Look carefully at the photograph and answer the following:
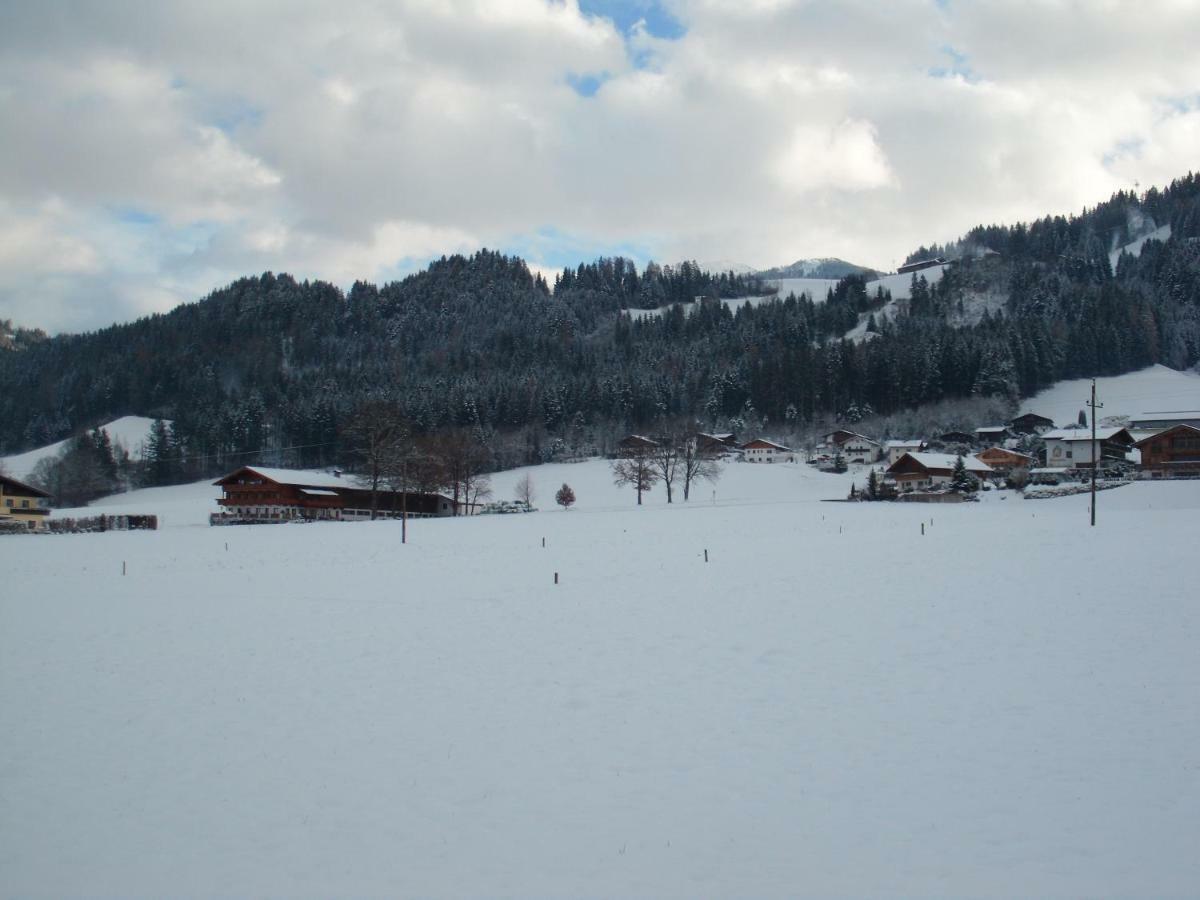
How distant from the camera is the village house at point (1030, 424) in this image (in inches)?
4611

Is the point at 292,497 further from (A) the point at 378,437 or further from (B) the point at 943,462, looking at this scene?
(B) the point at 943,462

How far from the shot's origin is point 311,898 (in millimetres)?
9047

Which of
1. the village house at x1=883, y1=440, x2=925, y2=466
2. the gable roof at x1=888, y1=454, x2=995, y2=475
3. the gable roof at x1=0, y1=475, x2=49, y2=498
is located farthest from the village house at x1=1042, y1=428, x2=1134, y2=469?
the gable roof at x1=0, y1=475, x2=49, y2=498

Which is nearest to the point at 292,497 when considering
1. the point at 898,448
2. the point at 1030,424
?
the point at 898,448

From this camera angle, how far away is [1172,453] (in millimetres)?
80500

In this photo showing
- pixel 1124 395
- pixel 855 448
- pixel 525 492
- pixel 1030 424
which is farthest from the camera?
pixel 1124 395

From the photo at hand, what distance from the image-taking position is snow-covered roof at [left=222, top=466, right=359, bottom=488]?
8138 cm

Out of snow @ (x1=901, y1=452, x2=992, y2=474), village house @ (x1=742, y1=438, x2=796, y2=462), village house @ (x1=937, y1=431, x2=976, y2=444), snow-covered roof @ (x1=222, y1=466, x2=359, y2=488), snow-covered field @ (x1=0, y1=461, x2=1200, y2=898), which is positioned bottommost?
snow-covered field @ (x1=0, y1=461, x2=1200, y2=898)

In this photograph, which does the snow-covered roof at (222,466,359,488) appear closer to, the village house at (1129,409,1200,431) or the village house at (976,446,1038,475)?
the village house at (976,446,1038,475)

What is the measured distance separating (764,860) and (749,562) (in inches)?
892

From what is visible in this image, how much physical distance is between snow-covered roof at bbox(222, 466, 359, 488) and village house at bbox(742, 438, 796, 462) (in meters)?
58.6

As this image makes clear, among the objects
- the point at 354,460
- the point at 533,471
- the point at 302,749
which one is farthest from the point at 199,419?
the point at 302,749

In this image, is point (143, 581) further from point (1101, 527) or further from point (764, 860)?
point (1101, 527)

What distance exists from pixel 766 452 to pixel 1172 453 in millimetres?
52116
